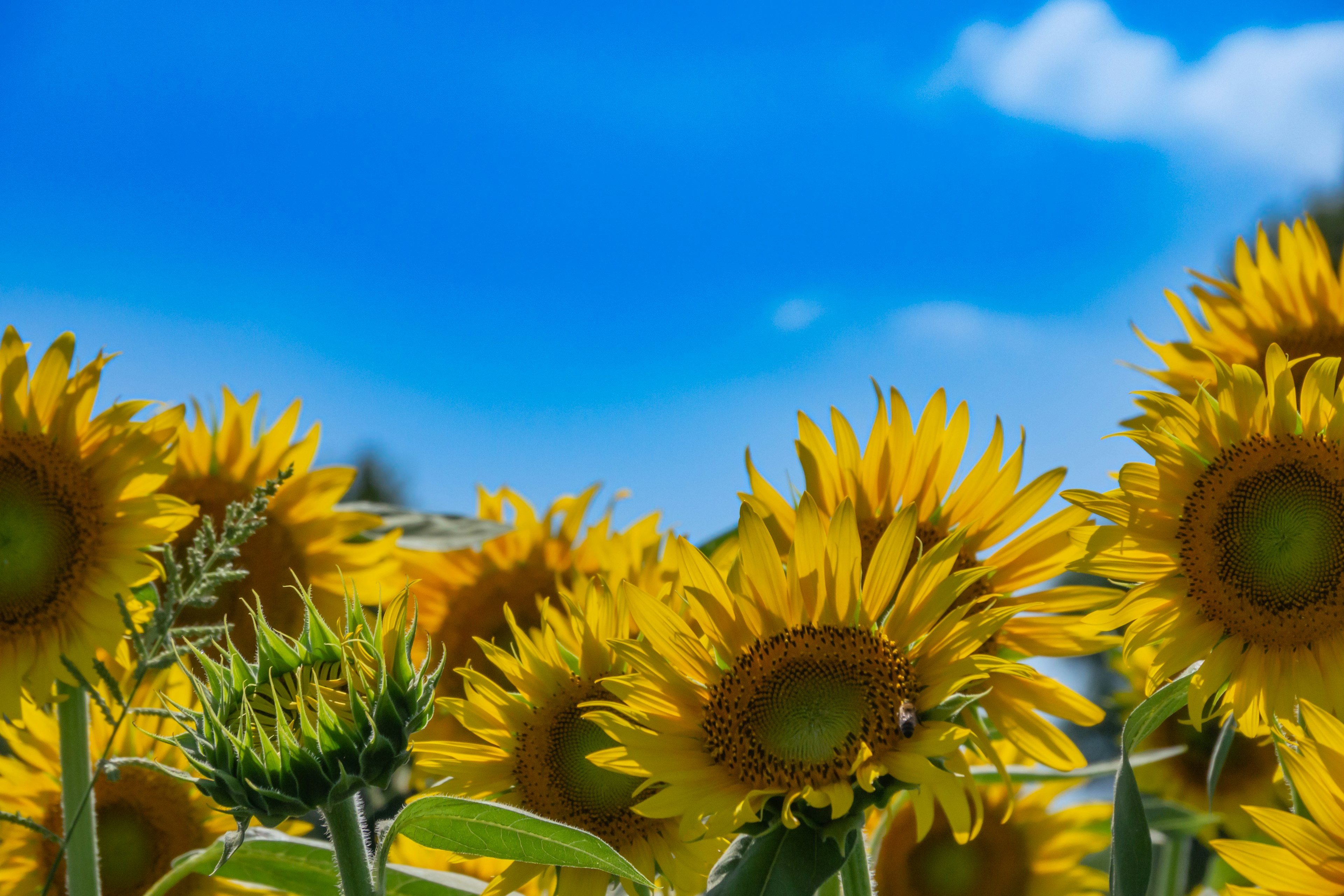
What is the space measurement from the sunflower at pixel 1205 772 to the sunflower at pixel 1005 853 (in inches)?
10.9

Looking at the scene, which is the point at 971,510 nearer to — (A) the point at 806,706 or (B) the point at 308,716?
(A) the point at 806,706

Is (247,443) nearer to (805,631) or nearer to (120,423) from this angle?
(120,423)

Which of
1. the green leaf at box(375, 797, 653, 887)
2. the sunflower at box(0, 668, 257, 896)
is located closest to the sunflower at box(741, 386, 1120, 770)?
the green leaf at box(375, 797, 653, 887)

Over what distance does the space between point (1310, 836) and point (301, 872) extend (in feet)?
3.93

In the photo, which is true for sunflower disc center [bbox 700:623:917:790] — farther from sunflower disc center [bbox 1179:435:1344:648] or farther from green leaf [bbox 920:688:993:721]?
sunflower disc center [bbox 1179:435:1344:648]

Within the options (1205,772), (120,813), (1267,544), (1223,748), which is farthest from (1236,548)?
(1205,772)

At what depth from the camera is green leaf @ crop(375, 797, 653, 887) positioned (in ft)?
3.61

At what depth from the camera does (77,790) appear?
1942 mm

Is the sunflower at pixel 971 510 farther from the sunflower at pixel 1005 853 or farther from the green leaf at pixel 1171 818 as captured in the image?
the sunflower at pixel 1005 853

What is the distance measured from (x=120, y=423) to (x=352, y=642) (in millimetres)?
1145

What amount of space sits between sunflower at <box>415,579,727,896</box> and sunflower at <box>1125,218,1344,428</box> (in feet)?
4.46

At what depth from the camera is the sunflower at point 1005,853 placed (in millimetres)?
2609

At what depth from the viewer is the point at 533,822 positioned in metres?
1.12

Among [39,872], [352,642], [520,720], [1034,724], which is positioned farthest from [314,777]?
[39,872]
